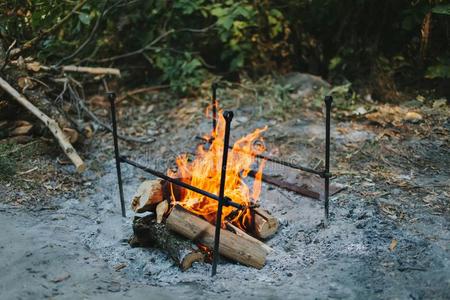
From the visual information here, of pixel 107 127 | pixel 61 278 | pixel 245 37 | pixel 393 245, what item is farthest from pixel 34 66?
pixel 393 245

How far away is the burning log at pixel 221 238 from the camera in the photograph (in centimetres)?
343

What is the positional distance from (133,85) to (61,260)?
14.9 feet

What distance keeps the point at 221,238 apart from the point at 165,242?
1.40ft

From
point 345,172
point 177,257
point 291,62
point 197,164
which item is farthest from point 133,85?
point 177,257

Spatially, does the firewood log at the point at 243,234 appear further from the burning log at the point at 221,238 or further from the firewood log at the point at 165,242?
the firewood log at the point at 165,242

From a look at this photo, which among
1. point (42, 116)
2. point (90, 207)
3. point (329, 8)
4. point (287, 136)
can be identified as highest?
point (329, 8)

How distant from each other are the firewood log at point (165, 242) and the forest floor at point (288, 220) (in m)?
0.08

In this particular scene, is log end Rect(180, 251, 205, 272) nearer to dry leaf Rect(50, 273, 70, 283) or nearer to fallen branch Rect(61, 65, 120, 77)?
dry leaf Rect(50, 273, 70, 283)

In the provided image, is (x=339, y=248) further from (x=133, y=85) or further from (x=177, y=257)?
(x=133, y=85)

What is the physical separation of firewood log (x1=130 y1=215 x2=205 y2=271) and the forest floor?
0.25 ft

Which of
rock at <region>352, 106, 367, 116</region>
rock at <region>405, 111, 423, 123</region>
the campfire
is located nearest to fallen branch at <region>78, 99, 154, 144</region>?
the campfire

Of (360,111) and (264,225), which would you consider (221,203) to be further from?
(360,111)

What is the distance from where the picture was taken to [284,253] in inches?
141

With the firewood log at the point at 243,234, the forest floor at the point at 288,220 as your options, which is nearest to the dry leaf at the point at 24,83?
the forest floor at the point at 288,220
